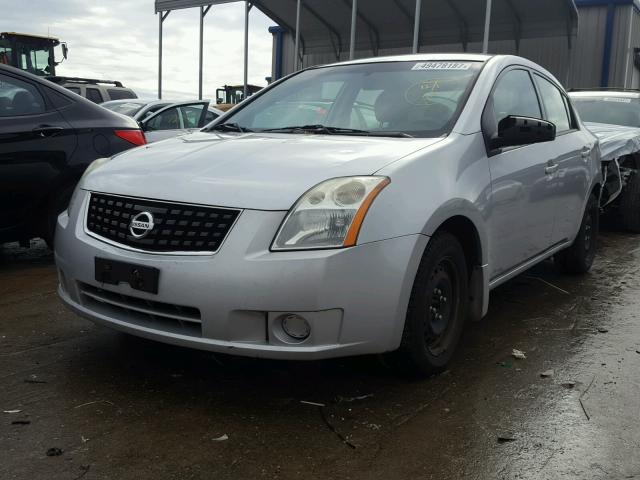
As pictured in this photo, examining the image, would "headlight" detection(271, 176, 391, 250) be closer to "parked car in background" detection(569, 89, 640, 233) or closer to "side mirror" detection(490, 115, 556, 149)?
"side mirror" detection(490, 115, 556, 149)

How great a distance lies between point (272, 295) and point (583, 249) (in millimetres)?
3518

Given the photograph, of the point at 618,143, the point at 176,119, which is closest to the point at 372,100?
the point at 618,143

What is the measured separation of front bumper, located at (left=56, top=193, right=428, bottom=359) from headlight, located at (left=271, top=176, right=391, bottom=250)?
4 centimetres

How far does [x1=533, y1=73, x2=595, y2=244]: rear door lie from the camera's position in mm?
4309

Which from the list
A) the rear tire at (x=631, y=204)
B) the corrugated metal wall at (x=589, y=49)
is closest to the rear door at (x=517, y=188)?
the rear tire at (x=631, y=204)

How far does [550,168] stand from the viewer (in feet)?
13.4

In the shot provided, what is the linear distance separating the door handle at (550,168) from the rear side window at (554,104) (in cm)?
47

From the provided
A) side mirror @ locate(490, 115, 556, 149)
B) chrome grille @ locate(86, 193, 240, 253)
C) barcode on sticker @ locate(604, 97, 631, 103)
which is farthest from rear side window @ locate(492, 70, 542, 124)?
barcode on sticker @ locate(604, 97, 631, 103)

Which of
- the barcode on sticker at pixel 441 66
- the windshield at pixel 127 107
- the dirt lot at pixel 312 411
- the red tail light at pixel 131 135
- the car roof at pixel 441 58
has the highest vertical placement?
the car roof at pixel 441 58

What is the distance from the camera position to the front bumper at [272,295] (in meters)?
2.50

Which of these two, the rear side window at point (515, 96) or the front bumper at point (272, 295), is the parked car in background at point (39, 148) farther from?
the rear side window at point (515, 96)

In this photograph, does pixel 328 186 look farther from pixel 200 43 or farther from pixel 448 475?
pixel 200 43

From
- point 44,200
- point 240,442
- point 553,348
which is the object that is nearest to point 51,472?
point 240,442

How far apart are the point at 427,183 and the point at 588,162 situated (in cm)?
256
